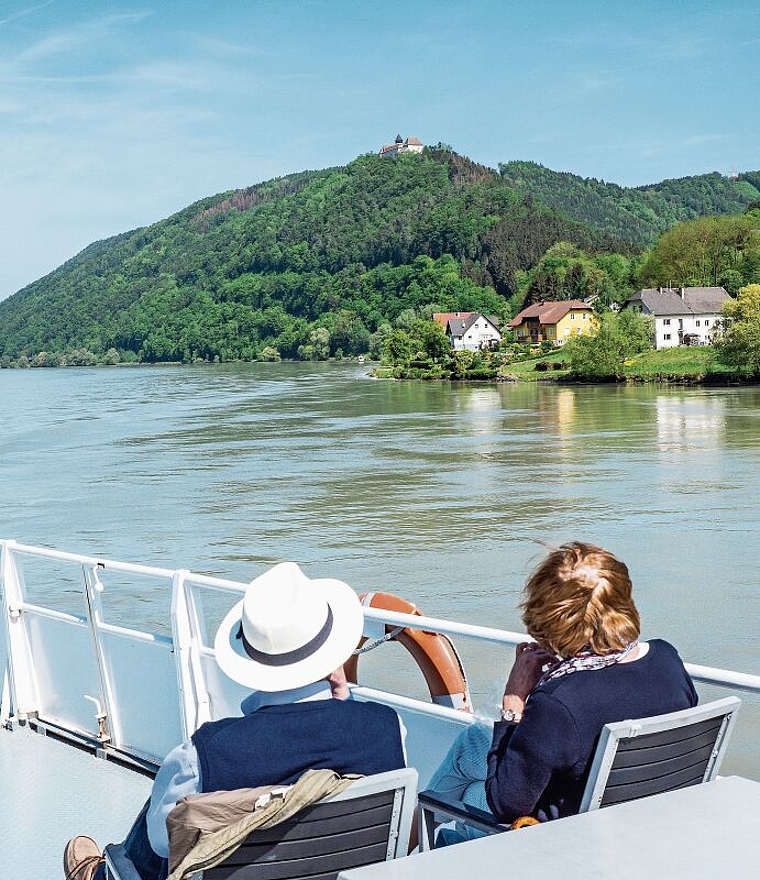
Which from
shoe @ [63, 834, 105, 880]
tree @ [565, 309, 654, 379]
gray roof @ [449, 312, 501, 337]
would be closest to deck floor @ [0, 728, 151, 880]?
shoe @ [63, 834, 105, 880]

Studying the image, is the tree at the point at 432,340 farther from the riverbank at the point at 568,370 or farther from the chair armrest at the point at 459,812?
the chair armrest at the point at 459,812

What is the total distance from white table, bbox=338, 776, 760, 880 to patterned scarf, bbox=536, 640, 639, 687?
0.34 meters

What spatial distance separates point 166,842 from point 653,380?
7644 centimetres

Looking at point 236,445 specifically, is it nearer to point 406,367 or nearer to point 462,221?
point 406,367

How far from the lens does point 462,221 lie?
563 ft

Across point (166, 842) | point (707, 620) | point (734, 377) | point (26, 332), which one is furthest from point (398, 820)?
point (26, 332)

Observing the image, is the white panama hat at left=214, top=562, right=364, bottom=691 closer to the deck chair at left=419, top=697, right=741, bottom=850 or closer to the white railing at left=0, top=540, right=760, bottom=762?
the deck chair at left=419, top=697, right=741, bottom=850

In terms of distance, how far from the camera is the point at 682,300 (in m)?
116

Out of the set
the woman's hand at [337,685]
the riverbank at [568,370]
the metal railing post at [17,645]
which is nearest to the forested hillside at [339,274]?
the riverbank at [568,370]

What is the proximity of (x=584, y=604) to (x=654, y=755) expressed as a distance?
0.35 metres

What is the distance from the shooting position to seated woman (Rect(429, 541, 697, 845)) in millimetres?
2387

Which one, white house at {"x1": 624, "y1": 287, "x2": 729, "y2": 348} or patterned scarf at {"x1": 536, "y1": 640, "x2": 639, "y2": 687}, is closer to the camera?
patterned scarf at {"x1": 536, "y1": 640, "x2": 639, "y2": 687}

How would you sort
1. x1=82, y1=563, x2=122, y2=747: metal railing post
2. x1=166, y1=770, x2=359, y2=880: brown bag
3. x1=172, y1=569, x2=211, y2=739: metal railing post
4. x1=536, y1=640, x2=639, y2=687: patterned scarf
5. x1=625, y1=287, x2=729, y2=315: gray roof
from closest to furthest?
x1=166, y1=770, x2=359, y2=880: brown bag, x1=536, y1=640, x2=639, y2=687: patterned scarf, x1=172, y1=569, x2=211, y2=739: metal railing post, x1=82, y1=563, x2=122, y2=747: metal railing post, x1=625, y1=287, x2=729, y2=315: gray roof

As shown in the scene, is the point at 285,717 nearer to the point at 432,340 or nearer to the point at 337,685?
the point at 337,685
